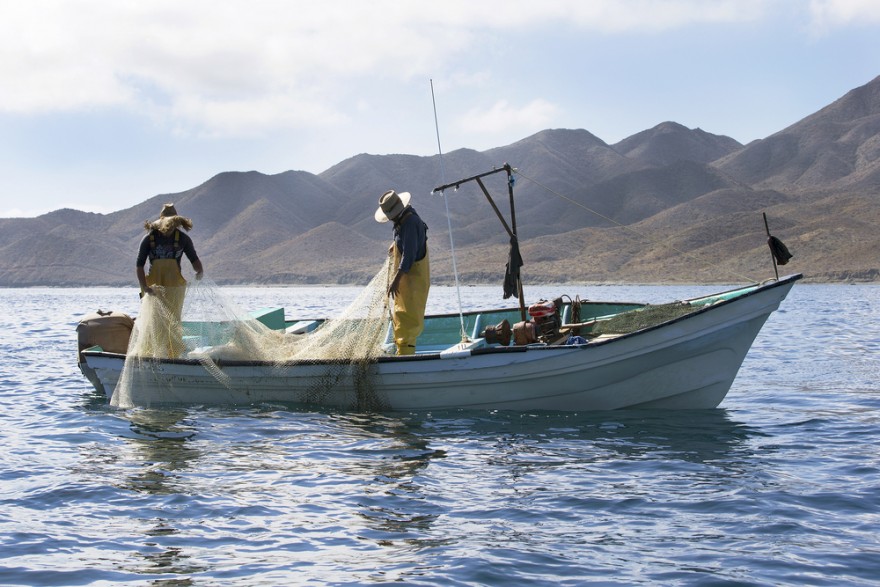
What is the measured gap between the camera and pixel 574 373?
9922 mm

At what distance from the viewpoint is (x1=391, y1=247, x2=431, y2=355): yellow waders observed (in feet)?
34.5

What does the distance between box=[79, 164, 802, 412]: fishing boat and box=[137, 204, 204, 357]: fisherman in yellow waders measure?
29cm

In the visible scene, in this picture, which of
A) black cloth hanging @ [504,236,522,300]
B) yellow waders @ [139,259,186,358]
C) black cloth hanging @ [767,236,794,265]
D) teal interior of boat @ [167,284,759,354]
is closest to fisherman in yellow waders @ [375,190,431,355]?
black cloth hanging @ [504,236,522,300]

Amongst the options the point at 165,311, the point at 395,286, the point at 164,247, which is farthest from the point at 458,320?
the point at 164,247

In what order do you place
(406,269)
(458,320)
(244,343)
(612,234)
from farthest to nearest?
(612,234) → (458,320) → (244,343) → (406,269)

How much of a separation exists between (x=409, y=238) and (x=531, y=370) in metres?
2.17

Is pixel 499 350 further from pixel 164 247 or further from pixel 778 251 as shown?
pixel 164 247

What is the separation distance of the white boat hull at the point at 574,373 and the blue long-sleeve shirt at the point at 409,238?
120 centimetres

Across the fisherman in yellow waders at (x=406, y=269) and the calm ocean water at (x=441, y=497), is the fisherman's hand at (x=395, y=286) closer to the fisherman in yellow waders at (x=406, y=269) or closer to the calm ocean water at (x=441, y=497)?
the fisherman in yellow waders at (x=406, y=269)

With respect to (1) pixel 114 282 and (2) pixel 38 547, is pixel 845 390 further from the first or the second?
(1) pixel 114 282

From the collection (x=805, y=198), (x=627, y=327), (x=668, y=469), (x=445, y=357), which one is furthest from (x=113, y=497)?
(x=805, y=198)

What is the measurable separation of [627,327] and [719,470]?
11.7 ft

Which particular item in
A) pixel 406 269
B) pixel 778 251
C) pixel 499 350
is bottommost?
pixel 499 350

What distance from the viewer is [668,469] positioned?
779cm
